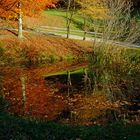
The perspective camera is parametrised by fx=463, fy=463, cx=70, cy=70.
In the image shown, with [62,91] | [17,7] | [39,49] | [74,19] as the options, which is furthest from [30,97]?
[74,19]

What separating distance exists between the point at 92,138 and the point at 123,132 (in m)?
1.33

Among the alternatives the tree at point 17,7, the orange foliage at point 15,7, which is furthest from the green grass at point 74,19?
the tree at point 17,7

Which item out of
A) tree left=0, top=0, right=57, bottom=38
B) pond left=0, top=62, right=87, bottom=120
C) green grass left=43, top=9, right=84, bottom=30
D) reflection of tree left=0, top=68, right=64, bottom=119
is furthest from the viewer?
green grass left=43, top=9, right=84, bottom=30

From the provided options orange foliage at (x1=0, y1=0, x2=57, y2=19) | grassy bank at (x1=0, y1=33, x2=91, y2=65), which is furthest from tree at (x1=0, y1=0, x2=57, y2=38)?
grassy bank at (x1=0, y1=33, x2=91, y2=65)

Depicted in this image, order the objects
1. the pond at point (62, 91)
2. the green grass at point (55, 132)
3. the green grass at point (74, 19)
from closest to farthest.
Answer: the green grass at point (55, 132)
the pond at point (62, 91)
the green grass at point (74, 19)

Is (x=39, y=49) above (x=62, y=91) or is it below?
below

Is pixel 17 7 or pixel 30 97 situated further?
pixel 17 7

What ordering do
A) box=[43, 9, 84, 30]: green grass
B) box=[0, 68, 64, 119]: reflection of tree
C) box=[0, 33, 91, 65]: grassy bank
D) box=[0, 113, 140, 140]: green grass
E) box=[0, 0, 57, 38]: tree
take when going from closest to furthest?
box=[0, 113, 140, 140]: green grass, box=[0, 68, 64, 119]: reflection of tree, box=[0, 33, 91, 65]: grassy bank, box=[0, 0, 57, 38]: tree, box=[43, 9, 84, 30]: green grass

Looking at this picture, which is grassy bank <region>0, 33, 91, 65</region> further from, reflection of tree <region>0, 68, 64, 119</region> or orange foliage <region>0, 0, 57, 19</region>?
reflection of tree <region>0, 68, 64, 119</region>

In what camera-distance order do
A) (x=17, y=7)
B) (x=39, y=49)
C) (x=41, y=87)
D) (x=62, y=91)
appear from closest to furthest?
1. (x=62, y=91)
2. (x=41, y=87)
3. (x=17, y=7)
4. (x=39, y=49)

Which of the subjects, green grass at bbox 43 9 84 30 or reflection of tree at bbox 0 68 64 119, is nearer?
reflection of tree at bbox 0 68 64 119

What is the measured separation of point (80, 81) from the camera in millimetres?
33781

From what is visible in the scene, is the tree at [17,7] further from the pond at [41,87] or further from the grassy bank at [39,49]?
the pond at [41,87]

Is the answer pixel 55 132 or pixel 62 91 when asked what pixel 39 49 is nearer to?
pixel 62 91
